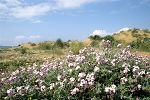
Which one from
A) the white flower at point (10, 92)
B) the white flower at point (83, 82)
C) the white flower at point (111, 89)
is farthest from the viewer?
the white flower at point (10, 92)

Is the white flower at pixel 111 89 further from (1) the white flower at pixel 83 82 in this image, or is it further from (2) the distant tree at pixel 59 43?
(2) the distant tree at pixel 59 43

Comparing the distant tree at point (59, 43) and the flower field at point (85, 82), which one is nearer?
the flower field at point (85, 82)

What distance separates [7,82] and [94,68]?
2.01m

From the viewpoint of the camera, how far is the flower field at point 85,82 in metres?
7.27

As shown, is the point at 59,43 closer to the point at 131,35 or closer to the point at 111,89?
the point at 131,35

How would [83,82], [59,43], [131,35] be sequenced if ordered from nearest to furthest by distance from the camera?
[83,82] → [59,43] → [131,35]

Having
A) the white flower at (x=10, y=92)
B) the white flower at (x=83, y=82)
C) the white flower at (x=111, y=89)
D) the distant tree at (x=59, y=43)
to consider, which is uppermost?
the white flower at (x=83, y=82)

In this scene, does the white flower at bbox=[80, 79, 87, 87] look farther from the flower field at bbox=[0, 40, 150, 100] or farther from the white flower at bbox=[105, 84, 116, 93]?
the white flower at bbox=[105, 84, 116, 93]

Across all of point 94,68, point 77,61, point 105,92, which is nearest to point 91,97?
point 105,92

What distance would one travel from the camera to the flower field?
7.27 meters

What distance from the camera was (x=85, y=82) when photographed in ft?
23.4

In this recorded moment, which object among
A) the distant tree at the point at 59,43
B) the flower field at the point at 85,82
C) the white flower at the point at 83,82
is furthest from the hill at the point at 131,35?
the white flower at the point at 83,82

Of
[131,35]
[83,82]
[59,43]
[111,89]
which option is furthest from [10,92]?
[131,35]

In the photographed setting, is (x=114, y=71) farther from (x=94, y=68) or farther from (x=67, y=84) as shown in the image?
(x=67, y=84)
